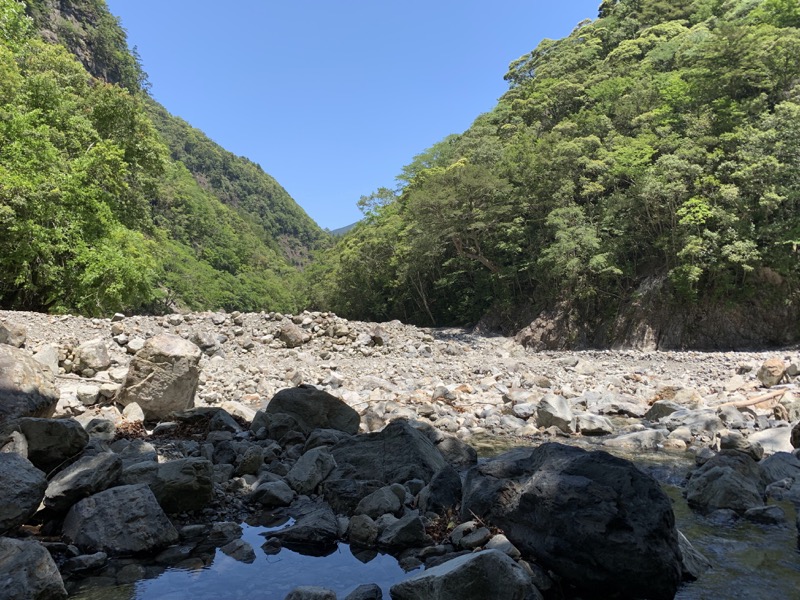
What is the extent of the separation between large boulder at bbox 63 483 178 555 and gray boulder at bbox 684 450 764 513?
17.0 ft

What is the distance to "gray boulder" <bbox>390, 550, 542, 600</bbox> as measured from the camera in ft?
10.3

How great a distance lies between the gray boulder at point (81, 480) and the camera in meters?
4.33

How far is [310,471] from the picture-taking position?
→ 5.82 m

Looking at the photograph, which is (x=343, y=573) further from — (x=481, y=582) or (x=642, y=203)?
(x=642, y=203)

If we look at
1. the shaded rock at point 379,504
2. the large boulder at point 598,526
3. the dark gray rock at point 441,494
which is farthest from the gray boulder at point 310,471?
the large boulder at point 598,526

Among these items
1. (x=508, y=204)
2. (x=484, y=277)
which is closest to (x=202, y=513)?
(x=508, y=204)

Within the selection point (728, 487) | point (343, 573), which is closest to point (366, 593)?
point (343, 573)

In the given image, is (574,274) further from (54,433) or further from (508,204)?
(54,433)

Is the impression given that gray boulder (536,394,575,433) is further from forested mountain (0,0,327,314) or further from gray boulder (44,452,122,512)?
forested mountain (0,0,327,314)

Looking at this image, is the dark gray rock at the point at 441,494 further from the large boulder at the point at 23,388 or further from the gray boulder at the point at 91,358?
the gray boulder at the point at 91,358

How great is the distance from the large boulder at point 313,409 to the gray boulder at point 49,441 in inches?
130

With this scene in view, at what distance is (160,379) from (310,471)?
3.77 m

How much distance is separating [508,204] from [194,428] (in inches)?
1003

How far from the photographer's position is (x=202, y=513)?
195 inches
